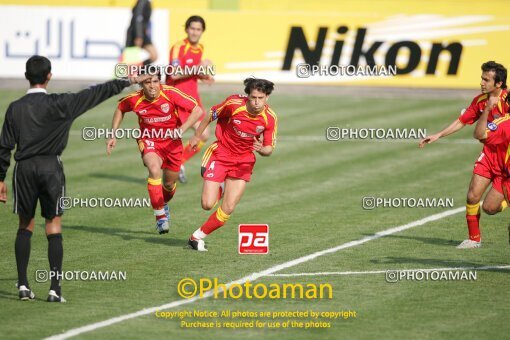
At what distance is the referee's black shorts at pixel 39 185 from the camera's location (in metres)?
11.4

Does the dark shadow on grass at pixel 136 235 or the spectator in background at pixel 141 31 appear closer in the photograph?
the dark shadow on grass at pixel 136 235

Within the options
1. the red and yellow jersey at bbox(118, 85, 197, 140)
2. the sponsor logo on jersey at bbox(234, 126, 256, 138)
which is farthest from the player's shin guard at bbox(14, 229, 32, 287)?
the red and yellow jersey at bbox(118, 85, 197, 140)

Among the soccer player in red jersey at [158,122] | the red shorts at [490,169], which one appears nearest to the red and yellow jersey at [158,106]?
the soccer player in red jersey at [158,122]

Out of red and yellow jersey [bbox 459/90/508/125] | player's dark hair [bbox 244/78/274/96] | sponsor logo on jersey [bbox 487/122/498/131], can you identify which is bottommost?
sponsor logo on jersey [bbox 487/122/498/131]

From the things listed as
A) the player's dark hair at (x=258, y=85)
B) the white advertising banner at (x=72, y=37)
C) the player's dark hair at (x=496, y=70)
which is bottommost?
the player's dark hair at (x=258, y=85)

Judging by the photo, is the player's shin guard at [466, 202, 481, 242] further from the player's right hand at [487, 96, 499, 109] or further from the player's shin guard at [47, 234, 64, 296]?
the player's shin guard at [47, 234, 64, 296]

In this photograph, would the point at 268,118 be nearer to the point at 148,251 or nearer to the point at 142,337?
the point at 148,251

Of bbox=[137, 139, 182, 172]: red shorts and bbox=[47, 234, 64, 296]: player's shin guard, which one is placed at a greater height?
bbox=[137, 139, 182, 172]: red shorts

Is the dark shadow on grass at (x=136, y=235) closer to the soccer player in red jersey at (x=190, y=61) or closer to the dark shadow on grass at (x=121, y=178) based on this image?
the dark shadow on grass at (x=121, y=178)

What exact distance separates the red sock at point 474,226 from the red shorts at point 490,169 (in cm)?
51

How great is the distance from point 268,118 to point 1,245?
404 cm

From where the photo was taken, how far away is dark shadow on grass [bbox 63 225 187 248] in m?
15.3

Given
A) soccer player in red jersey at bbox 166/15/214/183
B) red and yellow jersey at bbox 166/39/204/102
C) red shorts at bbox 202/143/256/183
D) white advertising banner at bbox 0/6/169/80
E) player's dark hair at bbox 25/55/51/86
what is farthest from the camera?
white advertising banner at bbox 0/6/169/80

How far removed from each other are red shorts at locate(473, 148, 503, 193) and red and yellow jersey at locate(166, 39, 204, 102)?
715 centimetres
